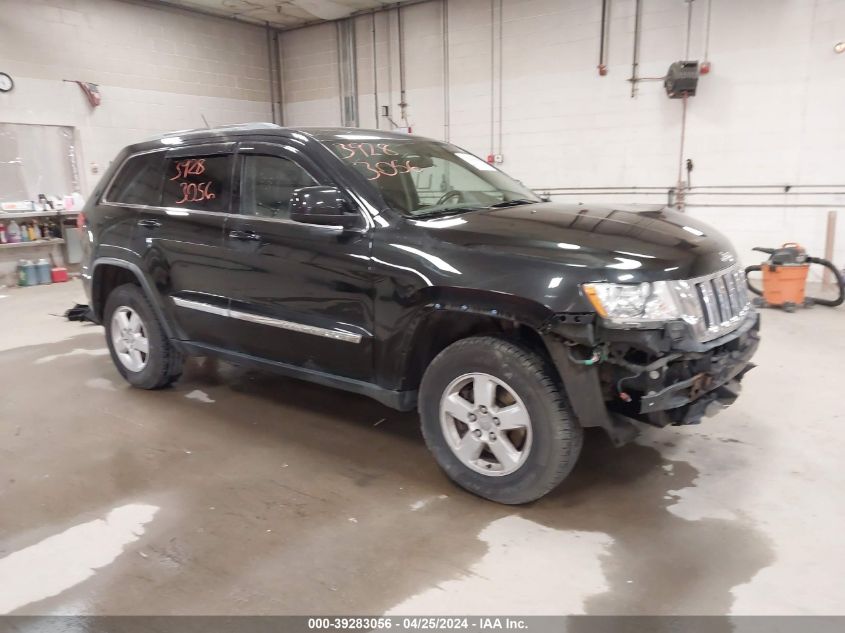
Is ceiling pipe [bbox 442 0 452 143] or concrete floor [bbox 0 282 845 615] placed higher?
ceiling pipe [bbox 442 0 452 143]

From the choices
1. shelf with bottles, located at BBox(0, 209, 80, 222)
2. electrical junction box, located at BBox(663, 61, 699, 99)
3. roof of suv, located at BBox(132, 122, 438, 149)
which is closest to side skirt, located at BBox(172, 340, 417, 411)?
roof of suv, located at BBox(132, 122, 438, 149)

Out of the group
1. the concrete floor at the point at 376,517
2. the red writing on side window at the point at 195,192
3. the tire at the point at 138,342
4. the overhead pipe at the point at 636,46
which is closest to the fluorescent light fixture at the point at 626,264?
the concrete floor at the point at 376,517

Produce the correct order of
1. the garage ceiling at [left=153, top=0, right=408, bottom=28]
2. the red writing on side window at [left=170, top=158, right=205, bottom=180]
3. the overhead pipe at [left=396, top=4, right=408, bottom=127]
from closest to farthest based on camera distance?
1. the red writing on side window at [left=170, top=158, right=205, bottom=180]
2. the garage ceiling at [left=153, top=0, right=408, bottom=28]
3. the overhead pipe at [left=396, top=4, right=408, bottom=127]

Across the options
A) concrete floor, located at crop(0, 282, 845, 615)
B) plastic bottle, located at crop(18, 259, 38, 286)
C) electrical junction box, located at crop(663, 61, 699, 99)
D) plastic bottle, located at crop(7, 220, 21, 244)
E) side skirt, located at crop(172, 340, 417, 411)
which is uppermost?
electrical junction box, located at crop(663, 61, 699, 99)

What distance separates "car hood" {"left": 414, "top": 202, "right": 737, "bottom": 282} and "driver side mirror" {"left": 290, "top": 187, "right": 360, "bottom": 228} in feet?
1.21

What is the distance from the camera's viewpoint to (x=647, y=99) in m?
8.28

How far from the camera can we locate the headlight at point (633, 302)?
2363 millimetres

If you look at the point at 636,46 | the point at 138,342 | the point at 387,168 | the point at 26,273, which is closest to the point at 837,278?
the point at 636,46

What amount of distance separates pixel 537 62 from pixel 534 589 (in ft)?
27.8

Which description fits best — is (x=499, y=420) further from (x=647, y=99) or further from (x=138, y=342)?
(x=647, y=99)

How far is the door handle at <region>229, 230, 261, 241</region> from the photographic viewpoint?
3.33 meters

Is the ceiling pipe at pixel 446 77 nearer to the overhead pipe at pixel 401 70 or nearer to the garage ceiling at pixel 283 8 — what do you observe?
the overhead pipe at pixel 401 70

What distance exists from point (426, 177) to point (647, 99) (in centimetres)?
614

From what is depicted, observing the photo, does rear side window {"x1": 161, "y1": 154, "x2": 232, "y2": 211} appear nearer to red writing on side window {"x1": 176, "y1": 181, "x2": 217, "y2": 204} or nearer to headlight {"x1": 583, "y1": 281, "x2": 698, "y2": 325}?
red writing on side window {"x1": 176, "y1": 181, "x2": 217, "y2": 204}
